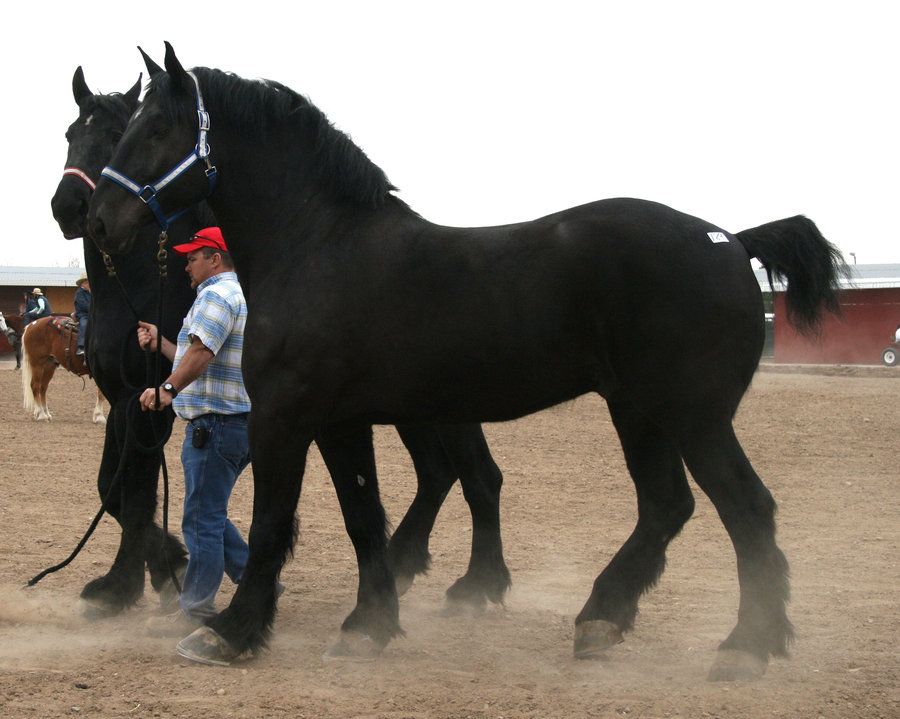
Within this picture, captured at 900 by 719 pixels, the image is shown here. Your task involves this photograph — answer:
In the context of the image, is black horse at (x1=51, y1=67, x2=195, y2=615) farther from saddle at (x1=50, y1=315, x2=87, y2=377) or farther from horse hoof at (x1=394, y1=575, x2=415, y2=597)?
saddle at (x1=50, y1=315, x2=87, y2=377)

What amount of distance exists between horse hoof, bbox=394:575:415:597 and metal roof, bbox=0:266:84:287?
135 feet

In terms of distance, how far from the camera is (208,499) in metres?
4.99

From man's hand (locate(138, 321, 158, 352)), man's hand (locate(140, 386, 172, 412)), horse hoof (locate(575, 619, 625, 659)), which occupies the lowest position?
horse hoof (locate(575, 619, 625, 659))

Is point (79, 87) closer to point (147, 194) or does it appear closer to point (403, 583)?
point (147, 194)

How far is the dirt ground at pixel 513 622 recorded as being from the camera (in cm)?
395

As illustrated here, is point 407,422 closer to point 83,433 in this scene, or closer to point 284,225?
point 284,225

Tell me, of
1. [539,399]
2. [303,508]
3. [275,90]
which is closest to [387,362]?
[539,399]

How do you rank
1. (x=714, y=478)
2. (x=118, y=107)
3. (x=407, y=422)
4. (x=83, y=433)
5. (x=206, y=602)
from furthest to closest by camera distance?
(x=83, y=433), (x=118, y=107), (x=206, y=602), (x=407, y=422), (x=714, y=478)

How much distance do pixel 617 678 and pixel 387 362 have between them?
159 cm

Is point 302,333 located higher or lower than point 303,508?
higher

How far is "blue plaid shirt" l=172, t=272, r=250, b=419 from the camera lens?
16.1 ft

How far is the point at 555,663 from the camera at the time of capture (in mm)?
4566

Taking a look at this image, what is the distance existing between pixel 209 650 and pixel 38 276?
47541mm

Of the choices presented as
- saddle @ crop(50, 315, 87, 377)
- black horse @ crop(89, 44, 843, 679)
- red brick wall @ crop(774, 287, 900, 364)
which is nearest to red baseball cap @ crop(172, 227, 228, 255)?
black horse @ crop(89, 44, 843, 679)
